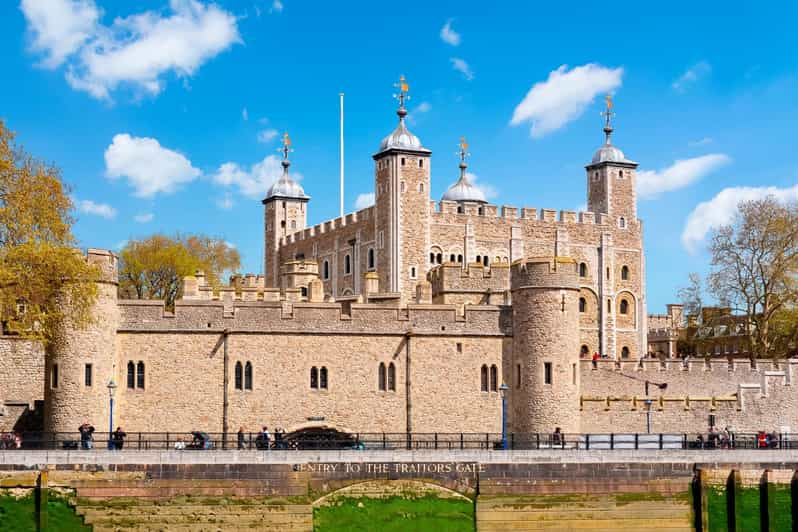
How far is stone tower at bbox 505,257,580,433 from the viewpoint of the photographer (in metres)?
46.2

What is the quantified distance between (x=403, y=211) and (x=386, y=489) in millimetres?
41432

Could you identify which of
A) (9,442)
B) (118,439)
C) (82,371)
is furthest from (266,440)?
(9,442)

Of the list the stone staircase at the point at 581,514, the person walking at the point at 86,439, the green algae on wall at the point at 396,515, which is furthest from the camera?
the person walking at the point at 86,439

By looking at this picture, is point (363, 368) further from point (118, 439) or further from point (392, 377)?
point (118, 439)

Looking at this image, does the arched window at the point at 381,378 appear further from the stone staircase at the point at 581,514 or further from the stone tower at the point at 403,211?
the stone tower at the point at 403,211

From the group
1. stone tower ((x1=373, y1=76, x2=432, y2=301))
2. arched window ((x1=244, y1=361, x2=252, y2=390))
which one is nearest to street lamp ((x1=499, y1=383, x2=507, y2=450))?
arched window ((x1=244, y1=361, x2=252, y2=390))

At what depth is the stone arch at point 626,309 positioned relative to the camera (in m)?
85.6

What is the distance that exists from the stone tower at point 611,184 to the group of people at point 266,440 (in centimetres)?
4715

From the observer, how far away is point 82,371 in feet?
141

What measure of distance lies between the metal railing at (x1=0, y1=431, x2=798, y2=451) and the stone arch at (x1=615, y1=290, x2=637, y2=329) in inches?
1495

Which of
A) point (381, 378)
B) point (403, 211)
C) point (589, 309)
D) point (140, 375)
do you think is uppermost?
point (403, 211)

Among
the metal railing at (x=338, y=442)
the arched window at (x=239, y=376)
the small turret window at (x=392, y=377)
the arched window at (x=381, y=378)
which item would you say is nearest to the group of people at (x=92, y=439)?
the metal railing at (x=338, y=442)

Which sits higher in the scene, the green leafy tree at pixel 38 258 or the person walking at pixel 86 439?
the green leafy tree at pixel 38 258

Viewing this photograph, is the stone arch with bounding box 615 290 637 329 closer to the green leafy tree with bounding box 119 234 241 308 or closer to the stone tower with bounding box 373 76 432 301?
the stone tower with bounding box 373 76 432 301
